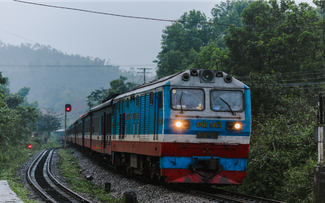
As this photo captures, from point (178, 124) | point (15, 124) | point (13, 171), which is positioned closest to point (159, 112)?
point (178, 124)

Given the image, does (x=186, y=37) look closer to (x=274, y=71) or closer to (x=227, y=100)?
(x=274, y=71)

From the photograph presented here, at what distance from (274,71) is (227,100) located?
29635 millimetres

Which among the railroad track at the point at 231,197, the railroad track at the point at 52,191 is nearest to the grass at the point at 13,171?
the railroad track at the point at 52,191

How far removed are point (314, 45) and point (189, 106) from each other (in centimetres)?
2917

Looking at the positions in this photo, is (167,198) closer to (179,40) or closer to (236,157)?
(236,157)

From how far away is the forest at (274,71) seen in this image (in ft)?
45.3

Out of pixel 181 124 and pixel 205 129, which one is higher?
pixel 181 124

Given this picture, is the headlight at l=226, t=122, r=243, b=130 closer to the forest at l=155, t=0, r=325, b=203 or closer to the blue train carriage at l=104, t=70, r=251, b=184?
the blue train carriage at l=104, t=70, r=251, b=184

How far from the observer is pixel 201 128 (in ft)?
36.6

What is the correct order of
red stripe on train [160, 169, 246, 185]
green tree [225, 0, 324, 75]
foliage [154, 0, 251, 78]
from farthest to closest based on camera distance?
foliage [154, 0, 251, 78], green tree [225, 0, 324, 75], red stripe on train [160, 169, 246, 185]

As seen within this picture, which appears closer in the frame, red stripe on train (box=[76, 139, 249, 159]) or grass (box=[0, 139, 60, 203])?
red stripe on train (box=[76, 139, 249, 159])

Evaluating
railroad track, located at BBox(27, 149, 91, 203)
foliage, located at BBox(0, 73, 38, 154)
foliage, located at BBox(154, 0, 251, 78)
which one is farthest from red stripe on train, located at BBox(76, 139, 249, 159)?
foliage, located at BBox(154, 0, 251, 78)

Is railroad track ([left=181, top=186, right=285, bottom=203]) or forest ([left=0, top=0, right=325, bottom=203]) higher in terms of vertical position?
forest ([left=0, top=0, right=325, bottom=203])

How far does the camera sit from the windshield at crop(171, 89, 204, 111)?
36.6 feet
